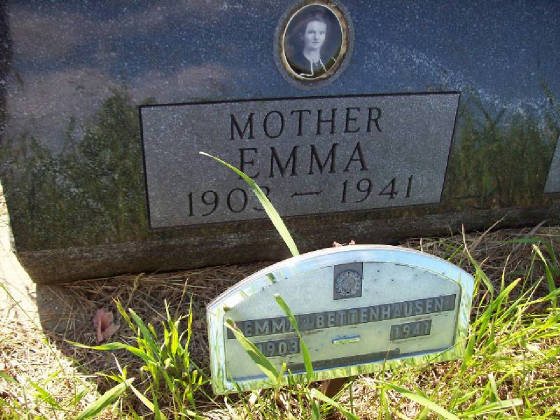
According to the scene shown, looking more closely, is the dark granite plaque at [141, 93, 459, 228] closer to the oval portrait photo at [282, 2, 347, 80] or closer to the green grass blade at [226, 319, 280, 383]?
the oval portrait photo at [282, 2, 347, 80]

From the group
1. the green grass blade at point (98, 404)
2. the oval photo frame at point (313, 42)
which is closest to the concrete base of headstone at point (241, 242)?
the oval photo frame at point (313, 42)

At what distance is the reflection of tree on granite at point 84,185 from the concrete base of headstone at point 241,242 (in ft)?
0.23

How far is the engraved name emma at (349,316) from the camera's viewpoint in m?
1.25

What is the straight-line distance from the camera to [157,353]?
5.05 feet

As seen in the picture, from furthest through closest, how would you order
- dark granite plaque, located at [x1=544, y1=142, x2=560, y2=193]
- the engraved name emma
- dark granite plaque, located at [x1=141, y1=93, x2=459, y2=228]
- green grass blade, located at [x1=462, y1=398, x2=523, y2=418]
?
dark granite plaque, located at [x1=544, y1=142, x2=560, y2=193], dark granite plaque, located at [x1=141, y1=93, x2=459, y2=228], the engraved name emma, green grass blade, located at [x1=462, y1=398, x2=523, y2=418]

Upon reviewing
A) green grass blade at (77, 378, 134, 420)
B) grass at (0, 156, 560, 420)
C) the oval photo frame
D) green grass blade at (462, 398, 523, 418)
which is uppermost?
the oval photo frame

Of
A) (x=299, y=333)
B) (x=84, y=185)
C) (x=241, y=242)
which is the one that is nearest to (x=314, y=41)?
(x=241, y=242)

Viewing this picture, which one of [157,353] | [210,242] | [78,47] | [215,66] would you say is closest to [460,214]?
[210,242]

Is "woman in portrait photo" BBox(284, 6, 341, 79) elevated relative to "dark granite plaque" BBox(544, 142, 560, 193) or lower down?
elevated

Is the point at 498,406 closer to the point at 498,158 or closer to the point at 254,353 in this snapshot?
the point at 254,353

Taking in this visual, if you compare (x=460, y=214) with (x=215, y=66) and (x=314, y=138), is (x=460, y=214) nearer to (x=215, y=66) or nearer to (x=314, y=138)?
(x=314, y=138)

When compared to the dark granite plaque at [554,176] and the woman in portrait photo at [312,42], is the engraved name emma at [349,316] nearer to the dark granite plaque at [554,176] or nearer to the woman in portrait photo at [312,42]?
the woman in portrait photo at [312,42]

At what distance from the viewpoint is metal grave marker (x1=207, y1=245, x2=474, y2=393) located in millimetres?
1203

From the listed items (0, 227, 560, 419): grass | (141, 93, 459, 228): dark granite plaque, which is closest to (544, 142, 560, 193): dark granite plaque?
(0, 227, 560, 419): grass
